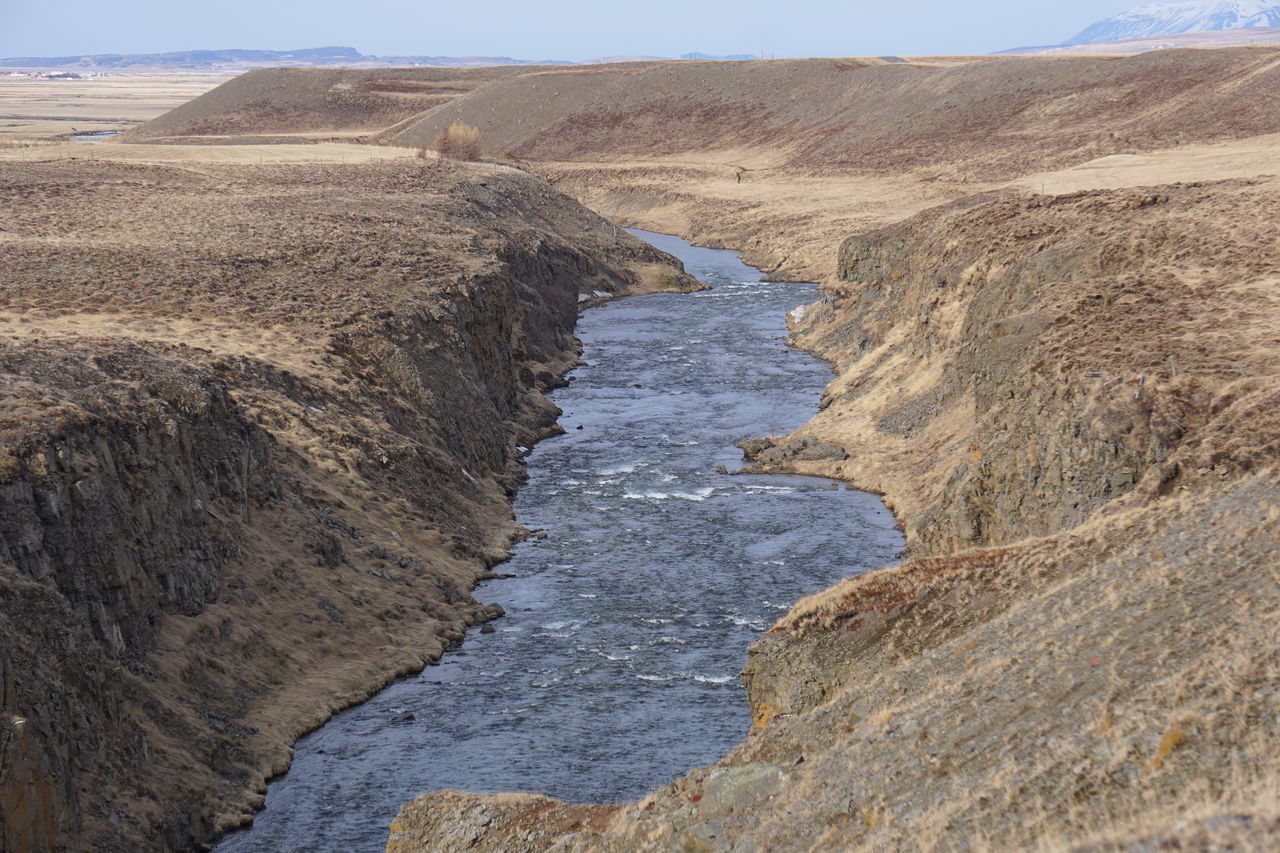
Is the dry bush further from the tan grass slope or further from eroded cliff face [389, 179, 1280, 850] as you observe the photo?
eroded cliff face [389, 179, 1280, 850]

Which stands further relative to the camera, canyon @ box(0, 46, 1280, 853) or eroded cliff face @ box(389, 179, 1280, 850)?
canyon @ box(0, 46, 1280, 853)

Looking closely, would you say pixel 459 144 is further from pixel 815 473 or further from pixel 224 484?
pixel 224 484

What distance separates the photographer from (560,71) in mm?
174375

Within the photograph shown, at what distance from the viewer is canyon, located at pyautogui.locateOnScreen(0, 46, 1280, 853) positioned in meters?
15.5

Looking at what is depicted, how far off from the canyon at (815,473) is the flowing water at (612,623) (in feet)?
4.49

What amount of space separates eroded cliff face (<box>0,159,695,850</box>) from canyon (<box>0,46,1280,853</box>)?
0.35 ft

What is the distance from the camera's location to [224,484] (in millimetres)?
32000

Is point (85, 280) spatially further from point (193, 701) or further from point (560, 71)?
point (560, 71)

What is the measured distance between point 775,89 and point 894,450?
107346 millimetres

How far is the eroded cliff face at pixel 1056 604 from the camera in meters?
13.4

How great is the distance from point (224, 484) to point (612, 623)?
9.49 meters

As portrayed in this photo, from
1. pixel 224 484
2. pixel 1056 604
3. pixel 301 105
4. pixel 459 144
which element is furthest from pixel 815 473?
pixel 301 105

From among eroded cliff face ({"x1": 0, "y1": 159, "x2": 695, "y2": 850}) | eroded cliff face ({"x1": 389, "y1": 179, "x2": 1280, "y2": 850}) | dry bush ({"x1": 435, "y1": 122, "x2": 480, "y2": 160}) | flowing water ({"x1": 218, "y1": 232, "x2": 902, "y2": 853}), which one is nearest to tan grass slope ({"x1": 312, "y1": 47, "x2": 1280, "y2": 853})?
eroded cliff face ({"x1": 389, "y1": 179, "x2": 1280, "y2": 850})

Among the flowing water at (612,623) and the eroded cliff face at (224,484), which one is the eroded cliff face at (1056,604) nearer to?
the flowing water at (612,623)
